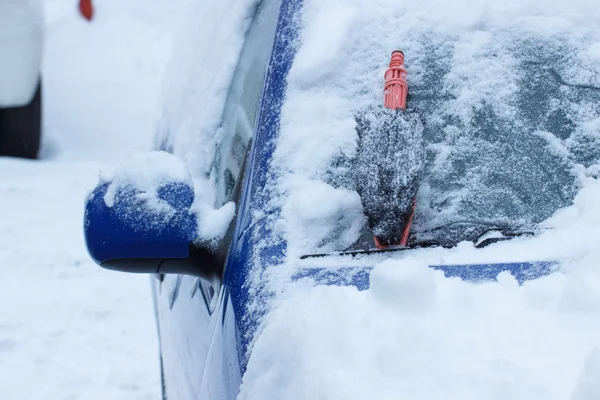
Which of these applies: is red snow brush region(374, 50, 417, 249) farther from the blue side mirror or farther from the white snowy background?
the blue side mirror

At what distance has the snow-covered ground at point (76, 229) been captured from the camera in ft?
10.8

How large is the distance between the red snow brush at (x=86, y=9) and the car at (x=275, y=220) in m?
6.60

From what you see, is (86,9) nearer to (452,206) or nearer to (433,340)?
(452,206)

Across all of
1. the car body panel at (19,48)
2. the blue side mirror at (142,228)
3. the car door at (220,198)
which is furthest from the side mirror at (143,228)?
the car body panel at (19,48)

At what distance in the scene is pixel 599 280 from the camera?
118 centimetres

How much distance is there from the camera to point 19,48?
16.3 feet

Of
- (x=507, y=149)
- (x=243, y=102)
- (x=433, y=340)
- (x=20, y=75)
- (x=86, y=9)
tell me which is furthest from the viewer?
(x=86, y=9)

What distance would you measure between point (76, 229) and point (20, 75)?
123cm

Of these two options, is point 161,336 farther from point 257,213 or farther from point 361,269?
point 361,269

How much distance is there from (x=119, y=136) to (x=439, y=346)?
17.8 ft

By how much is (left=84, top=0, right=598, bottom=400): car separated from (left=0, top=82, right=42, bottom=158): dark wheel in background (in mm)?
4019

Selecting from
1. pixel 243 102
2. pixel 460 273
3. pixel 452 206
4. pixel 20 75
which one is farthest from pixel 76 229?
pixel 460 273

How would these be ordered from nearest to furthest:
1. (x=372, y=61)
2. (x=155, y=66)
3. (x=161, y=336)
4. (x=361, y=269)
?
1. (x=361, y=269)
2. (x=372, y=61)
3. (x=161, y=336)
4. (x=155, y=66)

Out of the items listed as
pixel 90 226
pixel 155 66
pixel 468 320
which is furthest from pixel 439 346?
pixel 155 66
